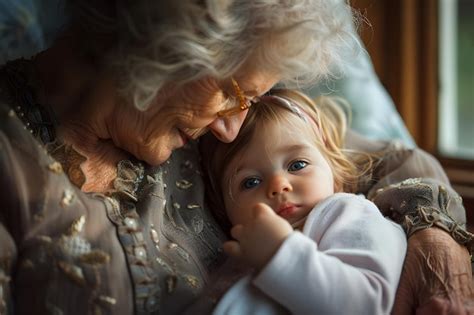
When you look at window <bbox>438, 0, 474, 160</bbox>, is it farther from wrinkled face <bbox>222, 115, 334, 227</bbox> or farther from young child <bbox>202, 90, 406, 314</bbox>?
wrinkled face <bbox>222, 115, 334, 227</bbox>

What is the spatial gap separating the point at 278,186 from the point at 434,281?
29 centimetres

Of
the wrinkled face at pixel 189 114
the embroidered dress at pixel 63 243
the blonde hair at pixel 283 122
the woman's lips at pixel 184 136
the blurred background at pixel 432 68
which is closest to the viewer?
the embroidered dress at pixel 63 243

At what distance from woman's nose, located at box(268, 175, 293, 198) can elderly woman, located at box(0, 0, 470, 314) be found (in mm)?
108

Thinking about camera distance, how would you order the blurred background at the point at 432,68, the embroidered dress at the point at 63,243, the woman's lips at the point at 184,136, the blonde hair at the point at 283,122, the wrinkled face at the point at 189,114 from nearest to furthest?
the embroidered dress at the point at 63,243 < the wrinkled face at the point at 189,114 < the woman's lips at the point at 184,136 < the blonde hair at the point at 283,122 < the blurred background at the point at 432,68

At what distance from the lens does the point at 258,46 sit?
1177 mm

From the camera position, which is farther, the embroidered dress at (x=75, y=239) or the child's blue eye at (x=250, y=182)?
the child's blue eye at (x=250, y=182)

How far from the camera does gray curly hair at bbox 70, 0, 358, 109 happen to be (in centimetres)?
111

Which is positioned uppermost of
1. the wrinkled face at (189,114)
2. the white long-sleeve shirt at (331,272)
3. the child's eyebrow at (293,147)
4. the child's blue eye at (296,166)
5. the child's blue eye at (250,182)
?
the wrinkled face at (189,114)

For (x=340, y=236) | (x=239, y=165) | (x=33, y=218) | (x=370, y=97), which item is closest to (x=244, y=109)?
(x=239, y=165)

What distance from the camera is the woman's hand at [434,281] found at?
1253 millimetres

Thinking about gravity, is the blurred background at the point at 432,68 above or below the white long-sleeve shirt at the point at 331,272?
below

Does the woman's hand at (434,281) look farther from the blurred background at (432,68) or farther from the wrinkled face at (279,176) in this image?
the blurred background at (432,68)

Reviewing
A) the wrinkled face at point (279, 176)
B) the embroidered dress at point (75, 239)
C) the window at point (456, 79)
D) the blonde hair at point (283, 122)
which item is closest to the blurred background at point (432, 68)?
the window at point (456, 79)

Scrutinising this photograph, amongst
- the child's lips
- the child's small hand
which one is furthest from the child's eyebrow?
the child's small hand
